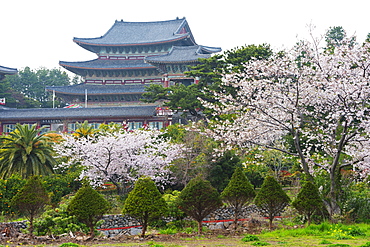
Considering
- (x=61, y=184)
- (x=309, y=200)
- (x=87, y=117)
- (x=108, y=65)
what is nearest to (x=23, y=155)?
(x=61, y=184)

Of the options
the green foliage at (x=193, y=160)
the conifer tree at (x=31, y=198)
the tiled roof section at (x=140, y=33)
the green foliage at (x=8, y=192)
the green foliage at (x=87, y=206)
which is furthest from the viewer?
the tiled roof section at (x=140, y=33)

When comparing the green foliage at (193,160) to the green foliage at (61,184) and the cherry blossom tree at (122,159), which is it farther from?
the green foliage at (61,184)

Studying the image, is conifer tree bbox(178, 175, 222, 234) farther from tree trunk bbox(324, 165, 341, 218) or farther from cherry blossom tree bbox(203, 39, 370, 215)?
tree trunk bbox(324, 165, 341, 218)

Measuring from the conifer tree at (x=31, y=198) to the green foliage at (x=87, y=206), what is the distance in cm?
131

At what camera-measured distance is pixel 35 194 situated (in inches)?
562

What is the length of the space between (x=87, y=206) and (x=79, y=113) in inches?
1351

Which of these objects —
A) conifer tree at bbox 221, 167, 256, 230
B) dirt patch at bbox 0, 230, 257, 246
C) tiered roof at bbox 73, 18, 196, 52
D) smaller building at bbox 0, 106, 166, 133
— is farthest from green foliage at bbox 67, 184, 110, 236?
tiered roof at bbox 73, 18, 196, 52

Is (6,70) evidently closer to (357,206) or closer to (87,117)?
(87,117)

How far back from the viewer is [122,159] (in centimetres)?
2195

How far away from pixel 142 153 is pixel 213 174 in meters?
4.10

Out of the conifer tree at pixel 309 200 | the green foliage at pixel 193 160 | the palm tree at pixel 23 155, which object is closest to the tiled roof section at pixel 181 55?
the green foliage at pixel 193 160

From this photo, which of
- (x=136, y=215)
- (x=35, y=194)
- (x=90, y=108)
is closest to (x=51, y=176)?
(x=35, y=194)

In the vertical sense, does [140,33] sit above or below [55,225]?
above

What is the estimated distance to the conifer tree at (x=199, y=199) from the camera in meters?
14.2
